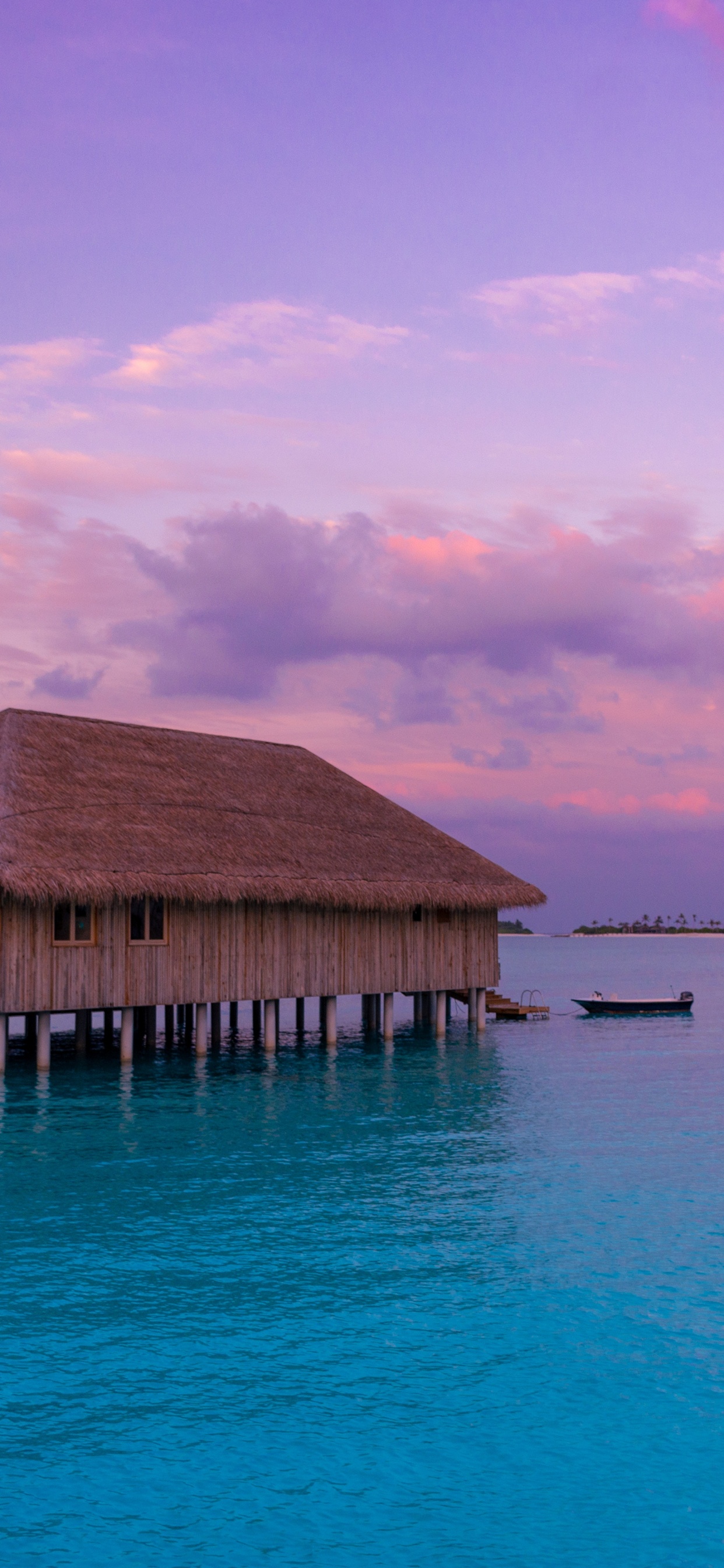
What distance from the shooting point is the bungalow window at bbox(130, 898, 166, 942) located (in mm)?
28891

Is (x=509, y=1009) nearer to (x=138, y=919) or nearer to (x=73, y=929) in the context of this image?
(x=138, y=919)

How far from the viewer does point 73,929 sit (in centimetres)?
2769

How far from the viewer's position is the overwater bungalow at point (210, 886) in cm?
2720

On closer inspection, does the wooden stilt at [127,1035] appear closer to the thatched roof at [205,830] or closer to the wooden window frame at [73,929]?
the wooden window frame at [73,929]

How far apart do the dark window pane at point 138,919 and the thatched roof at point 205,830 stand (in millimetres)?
1273

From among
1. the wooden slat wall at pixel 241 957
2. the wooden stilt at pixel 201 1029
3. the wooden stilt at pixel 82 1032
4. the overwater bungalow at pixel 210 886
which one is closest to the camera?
the wooden slat wall at pixel 241 957

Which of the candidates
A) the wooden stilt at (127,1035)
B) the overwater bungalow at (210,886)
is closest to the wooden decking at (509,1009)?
the overwater bungalow at (210,886)

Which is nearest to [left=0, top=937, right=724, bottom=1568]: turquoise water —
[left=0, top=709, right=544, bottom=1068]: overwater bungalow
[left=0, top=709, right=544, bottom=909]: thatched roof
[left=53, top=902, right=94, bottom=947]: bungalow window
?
[left=53, top=902, right=94, bottom=947]: bungalow window

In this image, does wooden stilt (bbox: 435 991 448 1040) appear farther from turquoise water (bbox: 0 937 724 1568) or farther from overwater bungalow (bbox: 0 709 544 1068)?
turquoise water (bbox: 0 937 724 1568)

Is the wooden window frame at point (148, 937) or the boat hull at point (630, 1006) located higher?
the wooden window frame at point (148, 937)

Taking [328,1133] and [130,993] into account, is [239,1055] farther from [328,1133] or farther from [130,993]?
[328,1133]

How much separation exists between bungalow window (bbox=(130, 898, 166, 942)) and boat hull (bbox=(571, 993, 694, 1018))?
2585 centimetres

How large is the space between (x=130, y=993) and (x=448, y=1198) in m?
13.0

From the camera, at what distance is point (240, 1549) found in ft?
28.0
